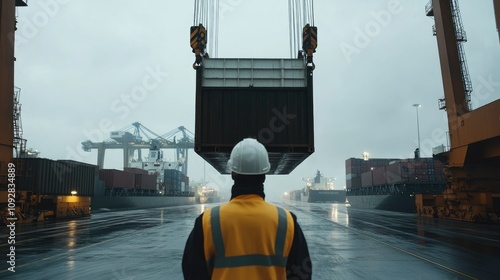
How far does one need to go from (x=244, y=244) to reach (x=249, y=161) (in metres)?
0.54

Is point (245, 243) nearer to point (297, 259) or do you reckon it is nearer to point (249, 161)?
point (297, 259)

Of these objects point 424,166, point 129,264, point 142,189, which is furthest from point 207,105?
point 142,189

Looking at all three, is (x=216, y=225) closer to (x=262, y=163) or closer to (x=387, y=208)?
(x=262, y=163)

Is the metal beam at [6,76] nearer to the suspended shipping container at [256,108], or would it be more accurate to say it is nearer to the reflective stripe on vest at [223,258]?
the suspended shipping container at [256,108]

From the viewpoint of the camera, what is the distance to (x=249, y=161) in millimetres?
2350

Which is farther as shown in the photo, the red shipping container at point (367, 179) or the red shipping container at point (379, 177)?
the red shipping container at point (367, 179)

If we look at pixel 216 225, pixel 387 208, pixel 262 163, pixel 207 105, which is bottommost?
pixel 387 208

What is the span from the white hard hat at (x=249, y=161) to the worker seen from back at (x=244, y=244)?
0.62 feet

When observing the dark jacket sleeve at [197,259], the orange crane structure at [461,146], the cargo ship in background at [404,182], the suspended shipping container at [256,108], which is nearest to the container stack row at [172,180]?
the cargo ship in background at [404,182]

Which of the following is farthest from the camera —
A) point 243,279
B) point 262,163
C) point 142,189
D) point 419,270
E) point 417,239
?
point 142,189

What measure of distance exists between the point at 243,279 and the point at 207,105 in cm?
1071

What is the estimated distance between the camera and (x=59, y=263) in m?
10.1


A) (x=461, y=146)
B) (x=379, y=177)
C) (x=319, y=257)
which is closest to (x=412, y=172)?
(x=379, y=177)

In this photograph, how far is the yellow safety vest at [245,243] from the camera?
206 centimetres
